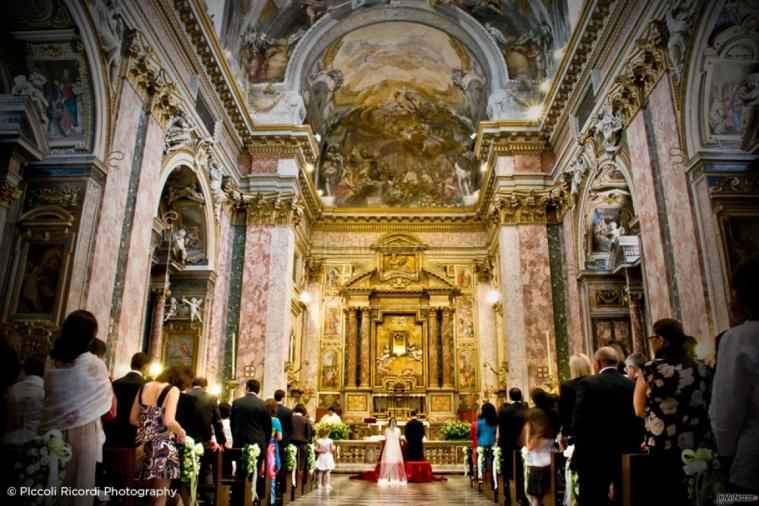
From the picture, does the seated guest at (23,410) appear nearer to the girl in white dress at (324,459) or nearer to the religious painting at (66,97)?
the religious painting at (66,97)

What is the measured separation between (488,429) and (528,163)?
323 inches

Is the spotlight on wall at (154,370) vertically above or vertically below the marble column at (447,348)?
below

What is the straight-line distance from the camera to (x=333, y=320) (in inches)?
784

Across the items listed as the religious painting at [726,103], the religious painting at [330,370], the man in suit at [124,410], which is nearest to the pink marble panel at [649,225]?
the religious painting at [726,103]

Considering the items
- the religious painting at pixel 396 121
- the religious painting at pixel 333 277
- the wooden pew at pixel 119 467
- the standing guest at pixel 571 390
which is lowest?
the wooden pew at pixel 119 467

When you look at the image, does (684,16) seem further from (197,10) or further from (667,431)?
(197,10)

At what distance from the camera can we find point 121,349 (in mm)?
8164

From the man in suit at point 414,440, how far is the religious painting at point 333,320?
7730 mm

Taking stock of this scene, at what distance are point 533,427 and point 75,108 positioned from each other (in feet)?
23.9

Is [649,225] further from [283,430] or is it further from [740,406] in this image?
[740,406]

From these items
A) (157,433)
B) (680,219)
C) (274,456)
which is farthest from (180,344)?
(680,219)

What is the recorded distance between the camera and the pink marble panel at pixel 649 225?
8.11 metres

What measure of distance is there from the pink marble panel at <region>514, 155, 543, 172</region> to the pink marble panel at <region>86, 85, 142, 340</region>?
9787 millimetres

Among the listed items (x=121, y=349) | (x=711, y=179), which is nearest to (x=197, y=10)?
(x=121, y=349)
